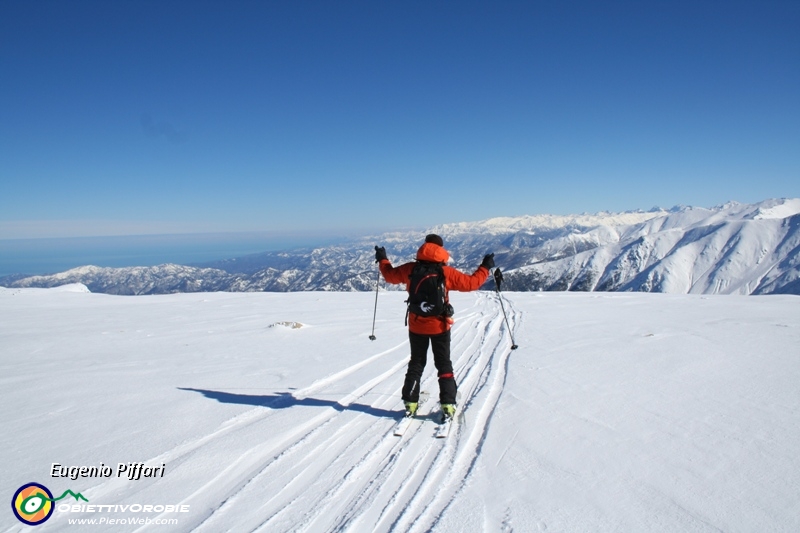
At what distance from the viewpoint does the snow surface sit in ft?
11.2

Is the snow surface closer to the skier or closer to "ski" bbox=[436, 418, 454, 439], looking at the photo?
"ski" bbox=[436, 418, 454, 439]

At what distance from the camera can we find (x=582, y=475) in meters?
3.87

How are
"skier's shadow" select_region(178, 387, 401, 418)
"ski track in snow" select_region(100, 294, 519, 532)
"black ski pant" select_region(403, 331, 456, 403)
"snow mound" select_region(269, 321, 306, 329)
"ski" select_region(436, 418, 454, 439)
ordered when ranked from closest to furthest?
1. "ski track in snow" select_region(100, 294, 519, 532)
2. "ski" select_region(436, 418, 454, 439)
3. "black ski pant" select_region(403, 331, 456, 403)
4. "skier's shadow" select_region(178, 387, 401, 418)
5. "snow mound" select_region(269, 321, 306, 329)

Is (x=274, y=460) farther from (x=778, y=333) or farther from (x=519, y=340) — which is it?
(x=778, y=333)

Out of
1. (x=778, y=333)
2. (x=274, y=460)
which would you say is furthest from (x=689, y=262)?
(x=274, y=460)

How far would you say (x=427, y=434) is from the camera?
16.6 feet

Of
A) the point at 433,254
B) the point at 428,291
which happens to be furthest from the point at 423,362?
the point at 433,254

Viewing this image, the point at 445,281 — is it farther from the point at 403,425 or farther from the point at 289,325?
the point at 289,325

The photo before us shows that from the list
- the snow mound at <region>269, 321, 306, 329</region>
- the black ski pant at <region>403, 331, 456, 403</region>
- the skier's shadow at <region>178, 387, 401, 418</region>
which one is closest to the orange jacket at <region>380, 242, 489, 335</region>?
the black ski pant at <region>403, 331, 456, 403</region>

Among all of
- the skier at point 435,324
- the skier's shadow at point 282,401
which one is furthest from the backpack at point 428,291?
the skier's shadow at point 282,401

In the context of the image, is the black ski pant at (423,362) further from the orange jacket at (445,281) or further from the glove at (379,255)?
the glove at (379,255)

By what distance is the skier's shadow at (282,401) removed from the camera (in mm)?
5992

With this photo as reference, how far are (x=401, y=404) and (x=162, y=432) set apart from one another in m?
3.41

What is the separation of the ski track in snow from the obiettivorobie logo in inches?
11.7
